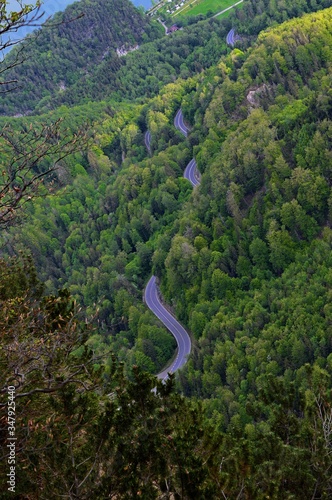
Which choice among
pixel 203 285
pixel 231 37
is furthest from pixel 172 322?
pixel 231 37

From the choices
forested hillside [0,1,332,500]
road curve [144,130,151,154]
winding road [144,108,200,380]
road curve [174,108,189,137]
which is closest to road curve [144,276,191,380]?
winding road [144,108,200,380]

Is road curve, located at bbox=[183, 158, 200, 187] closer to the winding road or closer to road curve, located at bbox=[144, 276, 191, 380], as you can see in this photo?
the winding road

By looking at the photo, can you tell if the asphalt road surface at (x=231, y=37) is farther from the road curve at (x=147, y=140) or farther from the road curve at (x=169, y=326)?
the road curve at (x=169, y=326)

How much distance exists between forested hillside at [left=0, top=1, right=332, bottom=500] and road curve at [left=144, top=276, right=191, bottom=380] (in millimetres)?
1515

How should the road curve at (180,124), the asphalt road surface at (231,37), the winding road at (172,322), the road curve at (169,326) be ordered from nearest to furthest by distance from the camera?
the road curve at (169,326) < the winding road at (172,322) < the road curve at (180,124) < the asphalt road surface at (231,37)

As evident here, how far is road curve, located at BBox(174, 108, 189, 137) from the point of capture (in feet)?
437

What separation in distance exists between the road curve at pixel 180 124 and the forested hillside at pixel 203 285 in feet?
7.64

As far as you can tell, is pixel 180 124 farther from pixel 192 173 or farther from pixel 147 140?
pixel 192 173

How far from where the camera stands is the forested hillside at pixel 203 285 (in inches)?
628

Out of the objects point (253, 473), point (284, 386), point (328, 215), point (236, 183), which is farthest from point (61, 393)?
point (236, 183)

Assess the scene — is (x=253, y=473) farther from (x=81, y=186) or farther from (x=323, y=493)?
(x=81, y=186)

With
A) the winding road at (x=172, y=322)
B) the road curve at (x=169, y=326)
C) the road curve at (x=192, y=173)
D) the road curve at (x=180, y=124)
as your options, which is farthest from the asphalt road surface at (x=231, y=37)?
the road curve at (x=169, y=326)

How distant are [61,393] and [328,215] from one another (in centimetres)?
6246

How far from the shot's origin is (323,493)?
663 inches
